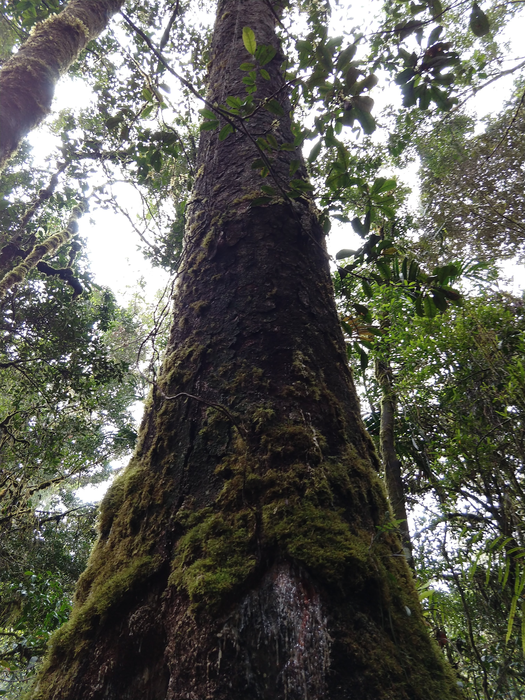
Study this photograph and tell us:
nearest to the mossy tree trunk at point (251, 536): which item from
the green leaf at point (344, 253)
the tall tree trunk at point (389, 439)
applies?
the green leaf at point (344, 253)

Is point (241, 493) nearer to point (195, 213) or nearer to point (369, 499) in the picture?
point (369, 499)

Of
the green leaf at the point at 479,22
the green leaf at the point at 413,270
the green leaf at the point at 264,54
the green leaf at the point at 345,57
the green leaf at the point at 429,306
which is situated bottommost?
the green leaf at the point at 429,306

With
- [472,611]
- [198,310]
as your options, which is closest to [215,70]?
[198,310]

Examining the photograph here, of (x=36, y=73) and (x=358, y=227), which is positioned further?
(x=36, y=73)

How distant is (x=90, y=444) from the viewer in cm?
799

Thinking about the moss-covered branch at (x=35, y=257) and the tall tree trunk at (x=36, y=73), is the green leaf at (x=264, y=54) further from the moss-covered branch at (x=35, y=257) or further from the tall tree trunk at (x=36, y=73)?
the moss-covered branch at (x=35, y=257)

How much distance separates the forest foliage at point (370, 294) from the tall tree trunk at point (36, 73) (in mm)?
209

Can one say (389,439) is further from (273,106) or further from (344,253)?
(273,106)

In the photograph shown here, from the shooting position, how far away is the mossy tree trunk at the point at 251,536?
61 cm

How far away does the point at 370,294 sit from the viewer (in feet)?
4.55

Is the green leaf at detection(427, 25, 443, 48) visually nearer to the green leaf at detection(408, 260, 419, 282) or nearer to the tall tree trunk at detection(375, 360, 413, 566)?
the green leaf at detection(408, 260, 419, 282)

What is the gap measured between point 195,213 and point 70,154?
554 cm

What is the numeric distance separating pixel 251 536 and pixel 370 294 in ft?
3.21

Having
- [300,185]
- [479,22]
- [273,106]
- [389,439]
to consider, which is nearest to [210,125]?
[273,106]
